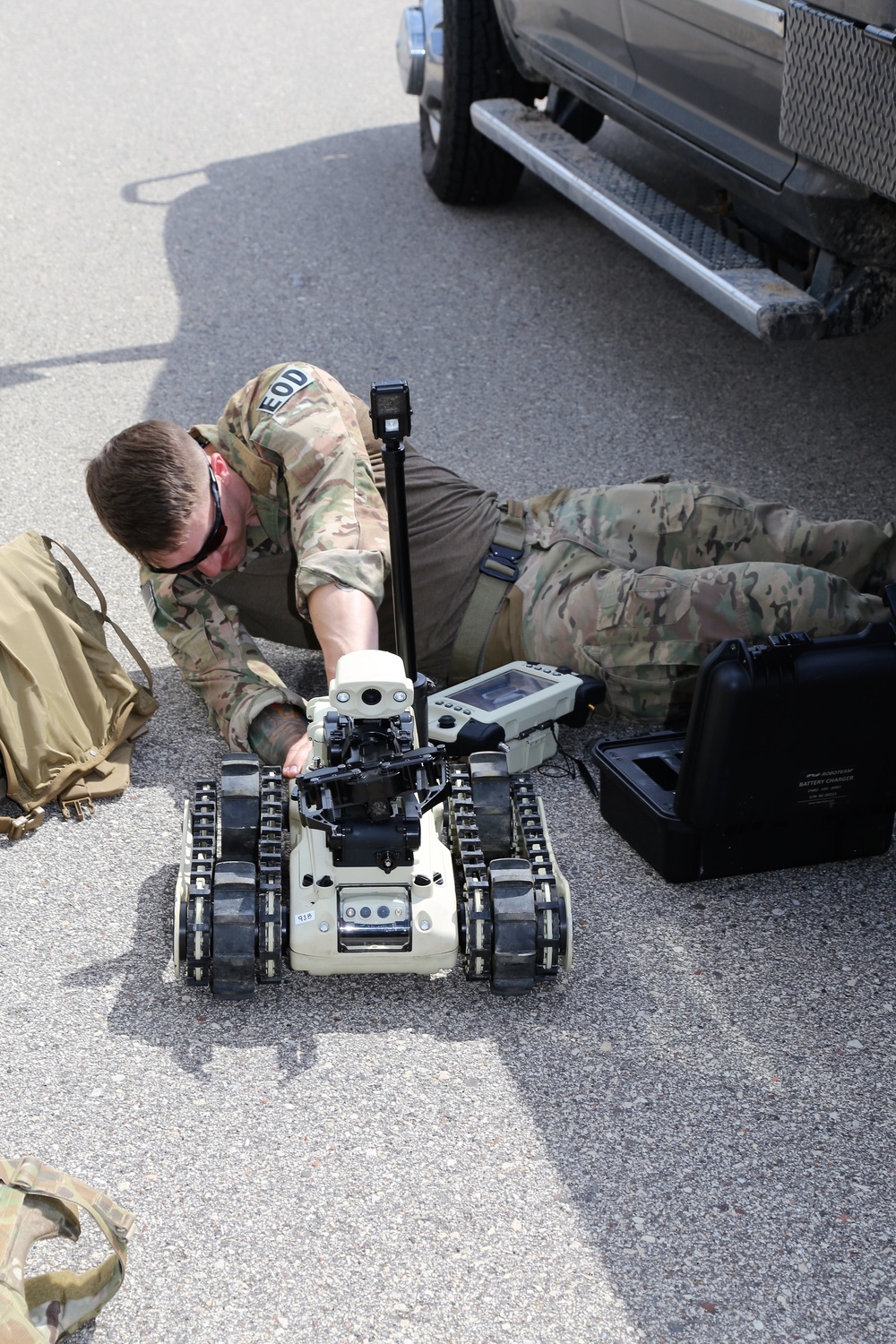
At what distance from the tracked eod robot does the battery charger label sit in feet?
2.03

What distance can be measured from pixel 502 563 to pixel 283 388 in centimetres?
79

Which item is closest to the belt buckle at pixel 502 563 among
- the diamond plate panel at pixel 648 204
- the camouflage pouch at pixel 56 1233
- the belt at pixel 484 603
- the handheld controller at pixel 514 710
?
the belt at pixel 484 603

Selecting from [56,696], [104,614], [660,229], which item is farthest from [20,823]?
[660,229]

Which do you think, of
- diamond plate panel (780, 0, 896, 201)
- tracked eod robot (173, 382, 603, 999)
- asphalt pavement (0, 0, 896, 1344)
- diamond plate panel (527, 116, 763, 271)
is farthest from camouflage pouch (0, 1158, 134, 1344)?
diamond plate panel (527, 116, 763, 271)

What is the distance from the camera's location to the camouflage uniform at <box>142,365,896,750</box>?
3.76m

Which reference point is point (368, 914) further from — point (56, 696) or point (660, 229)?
point (660, 229)

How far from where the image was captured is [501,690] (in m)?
3.93

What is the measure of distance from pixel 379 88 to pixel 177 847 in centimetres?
771

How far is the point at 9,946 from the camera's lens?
3.33m

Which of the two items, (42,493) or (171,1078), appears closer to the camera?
(171,1078)

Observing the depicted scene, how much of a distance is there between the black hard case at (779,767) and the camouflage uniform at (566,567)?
1.57 feet

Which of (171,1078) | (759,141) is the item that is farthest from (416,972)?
(759,141)

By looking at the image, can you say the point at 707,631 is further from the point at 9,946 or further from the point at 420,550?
the point at 9,946

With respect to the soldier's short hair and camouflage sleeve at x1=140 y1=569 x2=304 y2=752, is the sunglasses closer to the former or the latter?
the soldier's short hair
